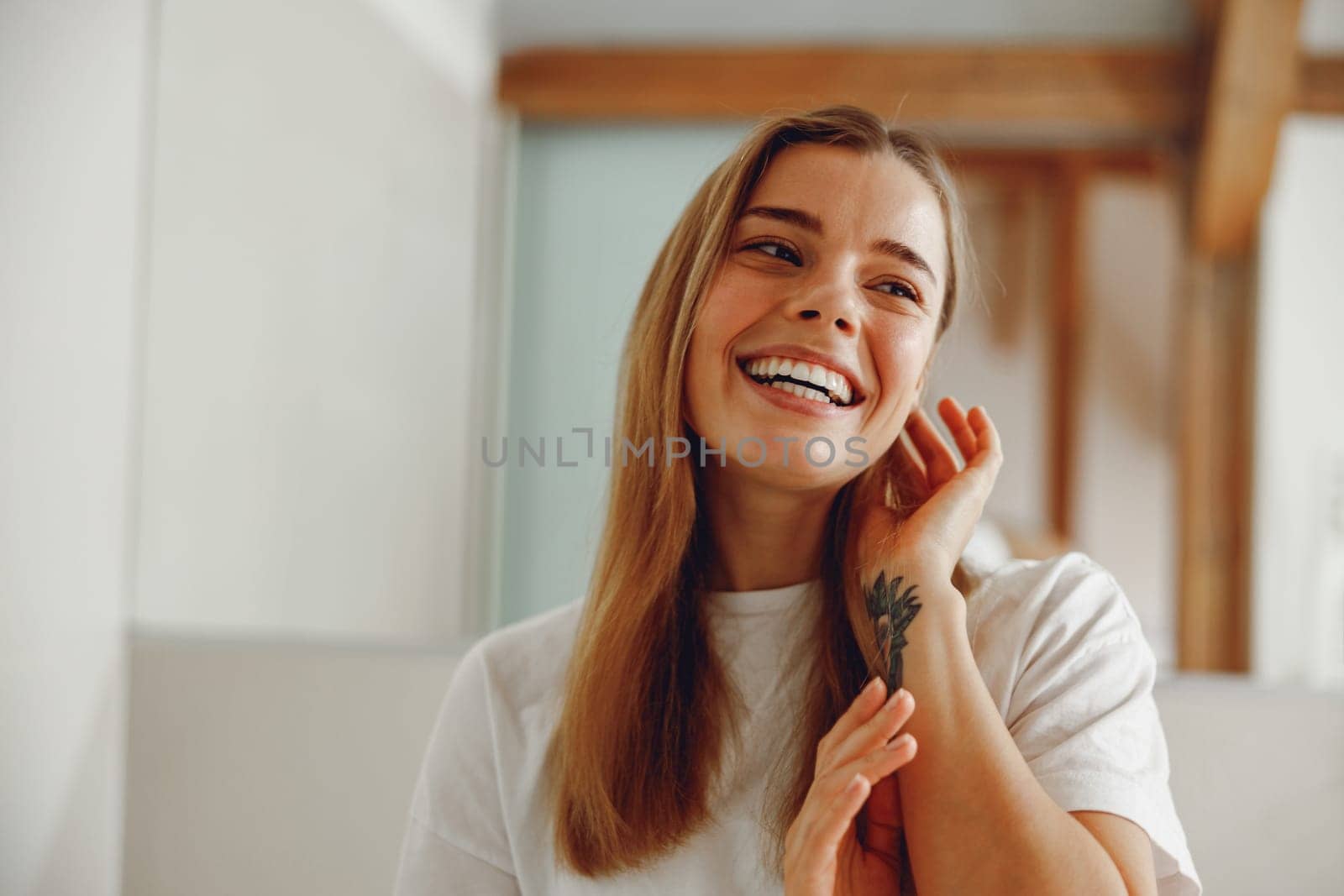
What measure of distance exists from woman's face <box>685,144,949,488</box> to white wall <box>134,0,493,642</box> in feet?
3.92

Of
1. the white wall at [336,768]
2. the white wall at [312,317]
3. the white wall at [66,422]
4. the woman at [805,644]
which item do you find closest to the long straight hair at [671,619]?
the woman at [805,644]

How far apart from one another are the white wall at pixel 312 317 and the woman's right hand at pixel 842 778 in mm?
1271

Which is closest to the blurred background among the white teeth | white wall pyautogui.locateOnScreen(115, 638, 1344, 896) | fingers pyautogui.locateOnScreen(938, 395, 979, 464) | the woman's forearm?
white wall pyautogui.locateOnScreen(115, 638, 1344, 896)


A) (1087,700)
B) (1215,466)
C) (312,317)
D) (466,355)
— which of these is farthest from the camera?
(1215,466)

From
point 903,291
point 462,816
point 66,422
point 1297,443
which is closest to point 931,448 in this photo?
point 903,291

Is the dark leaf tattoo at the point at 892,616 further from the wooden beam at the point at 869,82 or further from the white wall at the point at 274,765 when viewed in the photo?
the wooden beam at the point at 869,82

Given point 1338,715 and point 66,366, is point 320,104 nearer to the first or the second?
point 66,366

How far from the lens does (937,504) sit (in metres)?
0.84

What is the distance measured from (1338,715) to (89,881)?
1564 millimetres

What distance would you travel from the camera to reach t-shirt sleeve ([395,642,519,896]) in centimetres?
93

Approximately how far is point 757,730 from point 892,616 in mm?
175

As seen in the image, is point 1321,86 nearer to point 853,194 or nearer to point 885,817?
point 853,194

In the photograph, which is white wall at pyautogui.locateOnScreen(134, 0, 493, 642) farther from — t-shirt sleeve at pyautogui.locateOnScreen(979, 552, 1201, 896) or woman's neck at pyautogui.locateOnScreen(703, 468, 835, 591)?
t-shirt sleeve at pyautogui.locateOnScreen(979, 552, 1201, 896)

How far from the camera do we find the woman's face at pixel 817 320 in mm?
815
